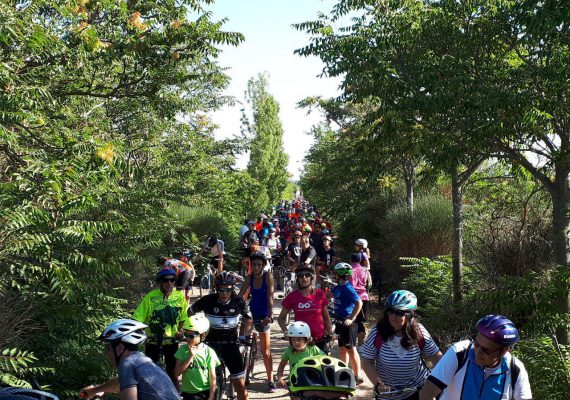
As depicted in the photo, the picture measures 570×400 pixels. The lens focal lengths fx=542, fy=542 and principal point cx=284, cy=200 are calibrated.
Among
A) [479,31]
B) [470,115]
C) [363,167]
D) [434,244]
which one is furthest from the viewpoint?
[434,244]

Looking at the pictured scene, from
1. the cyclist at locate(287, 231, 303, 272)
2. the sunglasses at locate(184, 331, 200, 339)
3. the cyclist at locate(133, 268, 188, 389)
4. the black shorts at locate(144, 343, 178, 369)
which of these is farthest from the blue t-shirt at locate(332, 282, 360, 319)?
the cyclist at locate(287, 231, 303, 272)

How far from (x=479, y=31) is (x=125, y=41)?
6473mm

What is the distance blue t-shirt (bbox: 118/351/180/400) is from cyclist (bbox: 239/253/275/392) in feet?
14.4

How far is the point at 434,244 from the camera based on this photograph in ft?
53.7

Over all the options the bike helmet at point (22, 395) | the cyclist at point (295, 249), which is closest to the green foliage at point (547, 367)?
the bike helmet at point (22, 395)

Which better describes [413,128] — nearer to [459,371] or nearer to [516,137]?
[516,137]

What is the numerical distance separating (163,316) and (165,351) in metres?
0.47

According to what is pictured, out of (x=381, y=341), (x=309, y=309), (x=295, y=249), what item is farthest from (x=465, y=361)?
(x=295, y=249)

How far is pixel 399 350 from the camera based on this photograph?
4.75 metres

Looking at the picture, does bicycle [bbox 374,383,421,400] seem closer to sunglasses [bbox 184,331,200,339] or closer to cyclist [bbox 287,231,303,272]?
sunglasses [bbox 184,331,200,339]

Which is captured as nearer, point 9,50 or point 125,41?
point 9,50

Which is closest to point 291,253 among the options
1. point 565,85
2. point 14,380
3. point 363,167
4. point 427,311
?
point 363,167

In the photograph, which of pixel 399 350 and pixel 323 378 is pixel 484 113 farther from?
pixel 323 378

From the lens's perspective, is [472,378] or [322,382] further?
[472,378]
